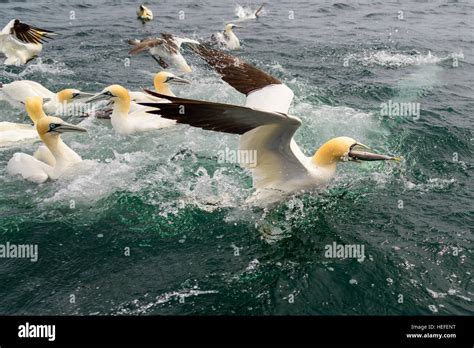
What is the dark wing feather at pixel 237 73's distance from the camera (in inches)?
309

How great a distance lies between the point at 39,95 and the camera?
10602 mm

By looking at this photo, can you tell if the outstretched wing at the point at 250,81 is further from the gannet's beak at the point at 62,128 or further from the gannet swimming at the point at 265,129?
the gannet's beak at the point at 62,128

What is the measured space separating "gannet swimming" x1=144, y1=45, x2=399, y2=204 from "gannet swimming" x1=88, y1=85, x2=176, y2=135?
197cm

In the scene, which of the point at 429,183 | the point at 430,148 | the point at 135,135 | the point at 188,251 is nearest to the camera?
the point at 188,251

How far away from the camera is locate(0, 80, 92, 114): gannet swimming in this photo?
33.6ft

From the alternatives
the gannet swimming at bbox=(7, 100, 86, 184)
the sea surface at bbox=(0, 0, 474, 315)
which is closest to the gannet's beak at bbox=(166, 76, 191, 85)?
the sea surface at bbox=(0, 0, 474, 315)

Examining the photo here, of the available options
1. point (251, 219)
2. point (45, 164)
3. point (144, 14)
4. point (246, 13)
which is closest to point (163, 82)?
point (45, 164)

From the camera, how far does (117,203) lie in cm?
711

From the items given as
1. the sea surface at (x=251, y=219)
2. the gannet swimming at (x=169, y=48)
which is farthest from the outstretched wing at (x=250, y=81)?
the gannet swimming at (x=169, y=48)

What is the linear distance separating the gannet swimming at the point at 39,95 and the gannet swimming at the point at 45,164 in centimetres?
255
